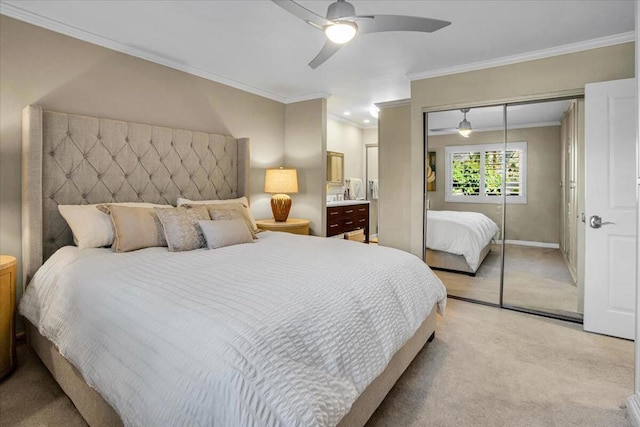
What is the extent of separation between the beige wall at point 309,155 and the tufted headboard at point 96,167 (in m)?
1.30

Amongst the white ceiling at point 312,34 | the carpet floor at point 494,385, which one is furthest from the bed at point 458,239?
the white ceiling at point 312,34

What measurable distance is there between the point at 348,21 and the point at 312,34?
99 cm

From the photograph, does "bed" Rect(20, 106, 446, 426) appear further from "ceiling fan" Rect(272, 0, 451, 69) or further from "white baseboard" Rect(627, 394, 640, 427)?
"ceiling fan" Rect(272, 0, 451, 69)

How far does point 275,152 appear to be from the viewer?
185 inches

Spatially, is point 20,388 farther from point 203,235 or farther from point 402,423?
point 402,423

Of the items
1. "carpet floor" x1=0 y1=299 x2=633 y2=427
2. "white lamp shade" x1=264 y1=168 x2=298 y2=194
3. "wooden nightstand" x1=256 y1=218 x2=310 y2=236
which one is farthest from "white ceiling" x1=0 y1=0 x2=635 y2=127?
"carpet floor" x1=0 y1=299 x2=633 y2=427

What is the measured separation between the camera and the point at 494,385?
2.03m

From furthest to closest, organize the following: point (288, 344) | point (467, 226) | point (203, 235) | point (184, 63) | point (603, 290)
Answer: point (467, 226), point (184, 63), point (603, 290), point (203, 235), point (288, 344)

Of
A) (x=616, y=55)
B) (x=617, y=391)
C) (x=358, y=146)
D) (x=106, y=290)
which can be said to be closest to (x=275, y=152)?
(x=358, y=146)

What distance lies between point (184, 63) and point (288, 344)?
3.25 metres

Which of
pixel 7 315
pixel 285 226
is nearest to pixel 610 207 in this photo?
pixel 285 226

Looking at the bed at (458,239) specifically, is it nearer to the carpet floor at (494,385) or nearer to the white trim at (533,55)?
the carpet floor at (494,385)

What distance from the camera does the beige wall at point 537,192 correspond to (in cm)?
325

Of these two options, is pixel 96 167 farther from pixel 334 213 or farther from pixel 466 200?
pixel 466 200
